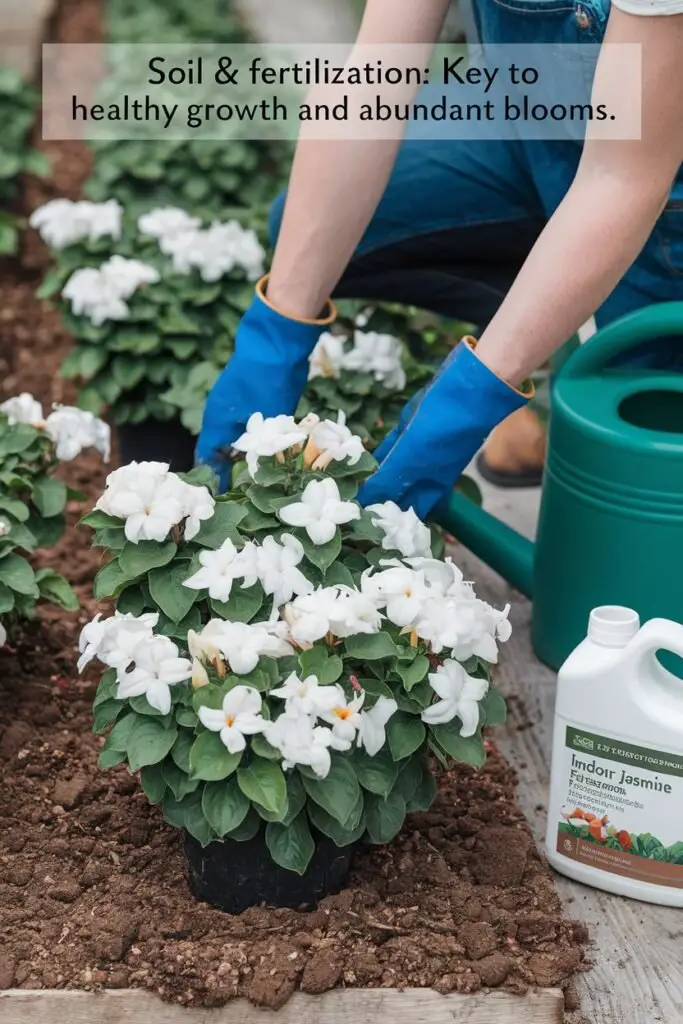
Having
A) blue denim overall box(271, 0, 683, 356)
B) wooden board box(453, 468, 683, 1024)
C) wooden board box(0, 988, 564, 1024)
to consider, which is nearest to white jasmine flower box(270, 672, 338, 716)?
wooden board box(0, 988, 564, 1024)

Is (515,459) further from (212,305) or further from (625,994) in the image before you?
(625,994)

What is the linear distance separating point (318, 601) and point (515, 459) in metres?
1.54

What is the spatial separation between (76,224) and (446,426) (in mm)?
1520

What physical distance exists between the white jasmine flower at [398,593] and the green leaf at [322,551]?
0.05 m

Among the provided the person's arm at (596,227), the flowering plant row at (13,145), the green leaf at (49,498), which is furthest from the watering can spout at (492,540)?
the flowering plant row at (13,145)

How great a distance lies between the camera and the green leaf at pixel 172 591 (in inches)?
62.8

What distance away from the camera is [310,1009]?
5.05ft

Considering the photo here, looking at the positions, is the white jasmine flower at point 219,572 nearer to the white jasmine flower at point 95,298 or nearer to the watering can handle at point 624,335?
the watering can handle at point 624,335

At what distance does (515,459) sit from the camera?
3.00 m

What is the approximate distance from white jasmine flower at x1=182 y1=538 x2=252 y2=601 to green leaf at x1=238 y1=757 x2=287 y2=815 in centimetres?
20

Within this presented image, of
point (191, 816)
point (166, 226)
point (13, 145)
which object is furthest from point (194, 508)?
point (13, 145)

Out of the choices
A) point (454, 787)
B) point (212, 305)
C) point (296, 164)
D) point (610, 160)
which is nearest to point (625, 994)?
point (454, 787)

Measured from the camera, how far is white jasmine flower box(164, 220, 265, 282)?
2.88m

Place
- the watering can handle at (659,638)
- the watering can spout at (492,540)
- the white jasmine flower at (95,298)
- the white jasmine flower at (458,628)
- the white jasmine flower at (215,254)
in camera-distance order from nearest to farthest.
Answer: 1. the white jasmine flower at (458,628)
2. the watering can handle at (659,638)
3. the watering can spout at (492,540)
4. the white jasmine flower at (95,298)
5. the white jasmine flower at (215,254)
